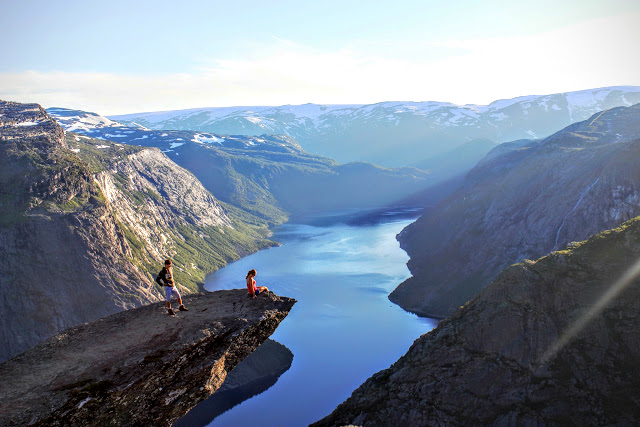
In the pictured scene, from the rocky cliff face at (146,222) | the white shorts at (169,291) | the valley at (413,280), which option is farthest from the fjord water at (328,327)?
the white shorts at (169,291)

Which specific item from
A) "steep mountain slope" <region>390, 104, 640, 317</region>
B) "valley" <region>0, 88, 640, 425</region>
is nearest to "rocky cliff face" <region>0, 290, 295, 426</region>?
"valley" <region>0, 88, 640, 425</region>

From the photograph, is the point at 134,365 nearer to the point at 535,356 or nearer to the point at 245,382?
the point at 535,356

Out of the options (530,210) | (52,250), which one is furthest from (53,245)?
(530,210)

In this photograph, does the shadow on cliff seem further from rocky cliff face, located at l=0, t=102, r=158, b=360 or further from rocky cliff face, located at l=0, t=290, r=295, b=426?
rocky cliff face, located at l=0, t=290, r=295, b=426

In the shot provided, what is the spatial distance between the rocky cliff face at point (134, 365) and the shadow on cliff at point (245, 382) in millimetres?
57723

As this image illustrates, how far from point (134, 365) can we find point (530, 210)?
114341 mm

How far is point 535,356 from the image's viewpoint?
43.7m

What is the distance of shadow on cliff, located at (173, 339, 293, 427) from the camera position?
74.2 metres

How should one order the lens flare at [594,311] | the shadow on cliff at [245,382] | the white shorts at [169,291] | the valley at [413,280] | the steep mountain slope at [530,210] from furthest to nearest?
1. the steep mountain slope at [530,210]
2. the shadow on cliff at [245,382]
3. the lens flare at [594,311]
4. the valley at [413,280]
5. the white shorts at [169,291]

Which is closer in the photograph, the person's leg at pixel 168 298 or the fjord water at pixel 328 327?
the person's leg at pixel 168 298

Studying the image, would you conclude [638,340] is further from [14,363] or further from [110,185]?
[110,185]

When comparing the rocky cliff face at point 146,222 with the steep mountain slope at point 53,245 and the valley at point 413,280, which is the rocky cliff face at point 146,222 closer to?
the valley at point 413,280

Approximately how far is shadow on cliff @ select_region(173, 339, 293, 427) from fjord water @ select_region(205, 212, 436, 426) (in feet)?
4.97

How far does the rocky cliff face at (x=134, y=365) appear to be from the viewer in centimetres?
1712
